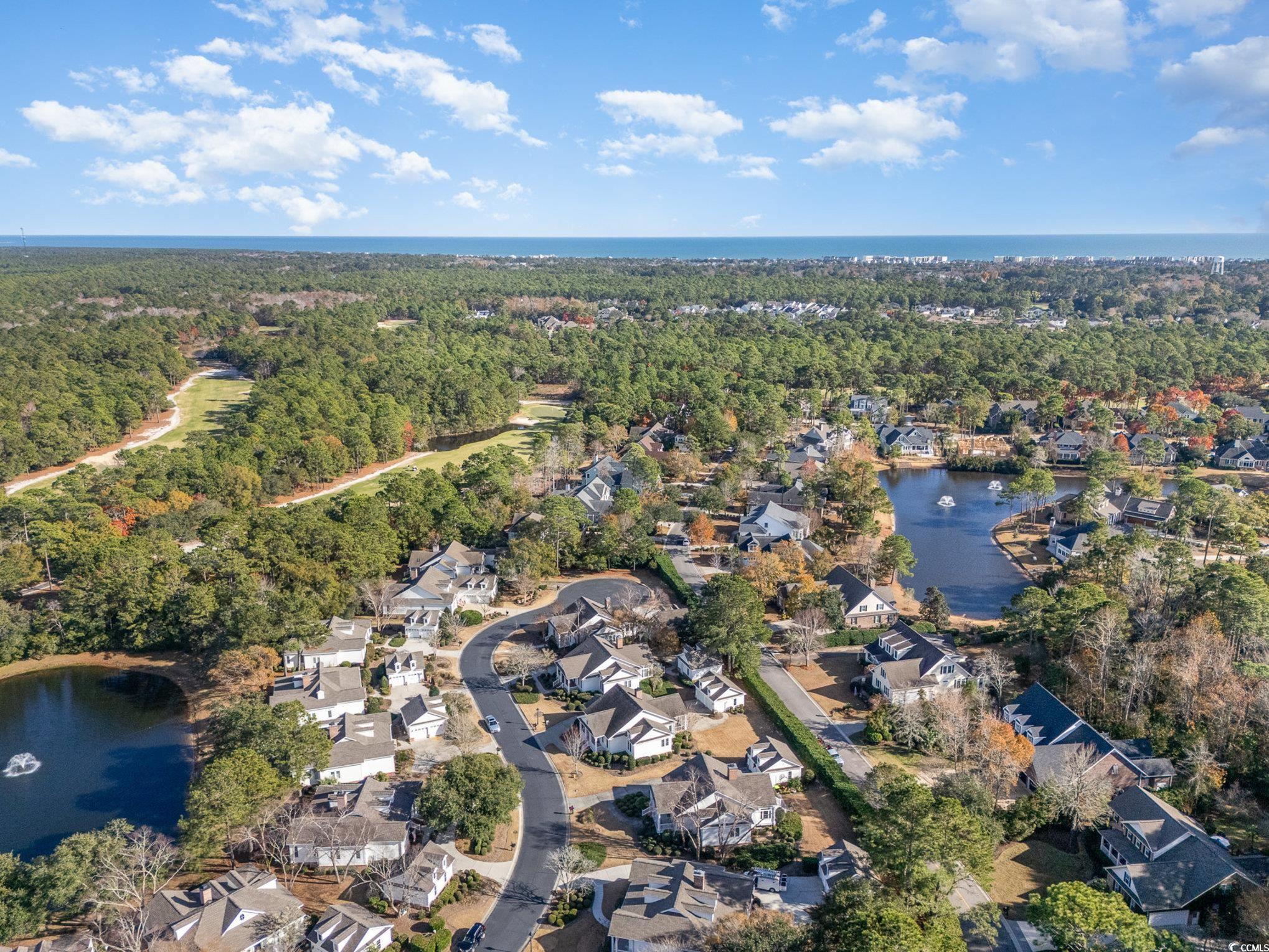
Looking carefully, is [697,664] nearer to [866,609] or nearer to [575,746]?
[575,746]

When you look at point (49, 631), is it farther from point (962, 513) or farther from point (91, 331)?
point (91, 331)

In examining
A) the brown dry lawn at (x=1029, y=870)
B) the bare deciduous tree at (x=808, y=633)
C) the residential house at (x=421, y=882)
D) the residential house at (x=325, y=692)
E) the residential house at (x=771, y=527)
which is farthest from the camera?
the residential house at (x=771, y=527)

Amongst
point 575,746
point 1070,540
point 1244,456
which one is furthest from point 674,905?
point 1244,456

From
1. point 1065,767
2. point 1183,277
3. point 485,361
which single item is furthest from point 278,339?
point 1183,277

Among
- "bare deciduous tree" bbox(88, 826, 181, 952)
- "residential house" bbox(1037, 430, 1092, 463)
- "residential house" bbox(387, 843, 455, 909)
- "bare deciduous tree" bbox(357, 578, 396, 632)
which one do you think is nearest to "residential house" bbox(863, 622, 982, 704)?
"residential house" bbox(387, 843, 455, 909)

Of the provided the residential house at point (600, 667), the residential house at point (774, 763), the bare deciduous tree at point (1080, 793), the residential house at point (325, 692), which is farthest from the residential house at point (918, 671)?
the residential house at point (325, 692)

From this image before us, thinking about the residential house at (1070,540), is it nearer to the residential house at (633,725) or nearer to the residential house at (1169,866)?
the residential house at (1169,866)

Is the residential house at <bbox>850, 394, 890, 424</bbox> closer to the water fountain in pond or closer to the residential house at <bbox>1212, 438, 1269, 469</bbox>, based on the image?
the residential house at <bbox>1212, 438, 1269, 469</bbox>
